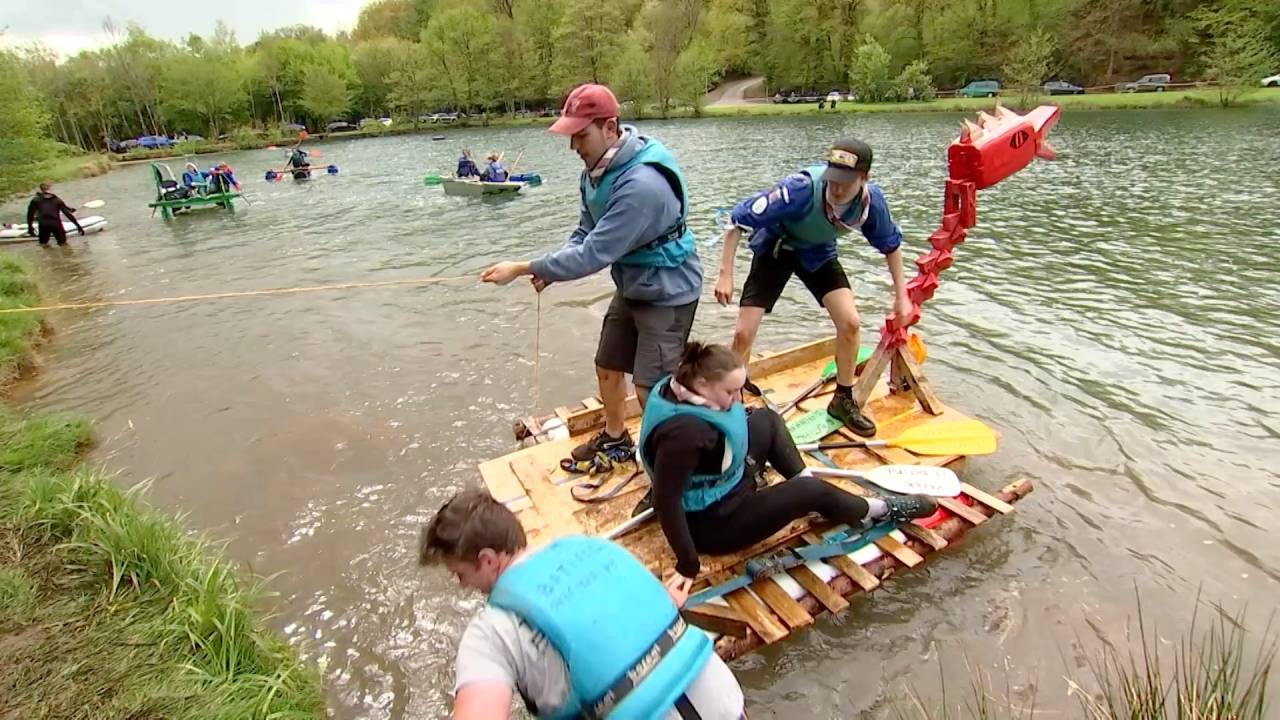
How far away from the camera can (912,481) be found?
469 centimetres

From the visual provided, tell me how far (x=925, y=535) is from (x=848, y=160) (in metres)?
2.53

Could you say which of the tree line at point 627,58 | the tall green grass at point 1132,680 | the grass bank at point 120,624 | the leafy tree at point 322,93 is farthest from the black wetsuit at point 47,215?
the leafy tree at point 322,93

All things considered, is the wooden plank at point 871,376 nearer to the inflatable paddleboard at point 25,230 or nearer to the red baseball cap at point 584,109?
the red baseball cap at point 584,109

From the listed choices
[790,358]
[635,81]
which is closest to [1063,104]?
[635,81]

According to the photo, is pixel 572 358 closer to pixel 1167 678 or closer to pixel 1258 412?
pixel 1167 678

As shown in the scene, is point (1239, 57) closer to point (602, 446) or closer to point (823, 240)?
point (823, 240)

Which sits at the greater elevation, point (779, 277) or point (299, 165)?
point (299, 165)

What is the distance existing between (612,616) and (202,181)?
28935mm

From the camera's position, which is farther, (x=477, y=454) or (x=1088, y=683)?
(x=477, y=454)

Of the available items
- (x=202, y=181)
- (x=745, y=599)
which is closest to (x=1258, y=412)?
(x=745, y=599)

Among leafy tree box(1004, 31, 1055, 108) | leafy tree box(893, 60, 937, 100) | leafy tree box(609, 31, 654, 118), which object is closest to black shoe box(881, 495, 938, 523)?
leafy tree box(1004, 31, 1055, 108)

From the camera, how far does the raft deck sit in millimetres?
3846

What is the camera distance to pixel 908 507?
4.35 m

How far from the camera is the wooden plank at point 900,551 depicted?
4230 millimetres
